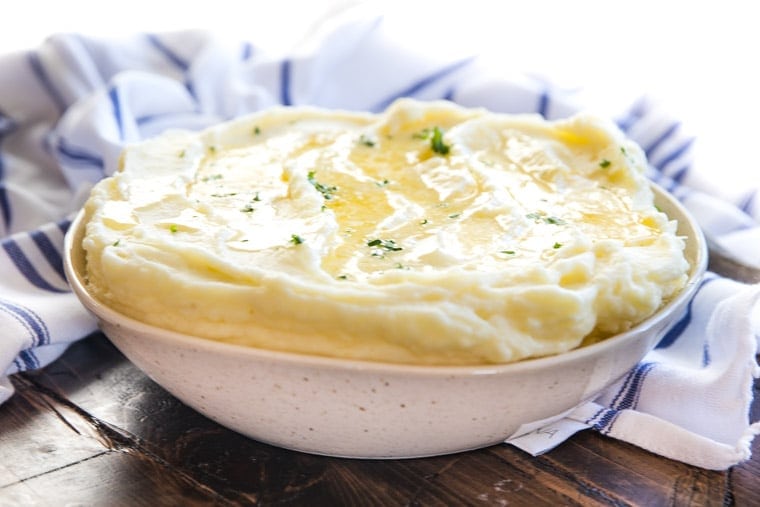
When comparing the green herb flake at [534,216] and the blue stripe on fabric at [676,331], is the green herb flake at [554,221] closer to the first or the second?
the green herb flake at [534,216]

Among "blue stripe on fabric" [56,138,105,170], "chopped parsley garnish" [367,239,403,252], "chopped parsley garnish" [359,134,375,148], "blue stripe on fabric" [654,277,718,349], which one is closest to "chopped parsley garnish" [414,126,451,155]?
"chopped parsley garnish" [359,134,375,148]

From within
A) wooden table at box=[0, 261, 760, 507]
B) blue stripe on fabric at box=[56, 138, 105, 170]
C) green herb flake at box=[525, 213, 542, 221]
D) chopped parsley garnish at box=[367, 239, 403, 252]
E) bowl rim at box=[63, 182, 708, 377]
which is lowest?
wooden table at box=[0, 261, 760, 507]

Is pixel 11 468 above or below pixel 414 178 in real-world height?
below

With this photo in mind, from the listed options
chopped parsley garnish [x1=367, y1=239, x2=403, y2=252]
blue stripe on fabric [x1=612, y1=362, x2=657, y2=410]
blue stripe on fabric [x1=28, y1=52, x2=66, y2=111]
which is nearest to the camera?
chopped parsley garnish [x1=367, y1=239, x2=403, y2=252]

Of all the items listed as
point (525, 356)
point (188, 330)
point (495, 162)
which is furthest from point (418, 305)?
point (495, 162)

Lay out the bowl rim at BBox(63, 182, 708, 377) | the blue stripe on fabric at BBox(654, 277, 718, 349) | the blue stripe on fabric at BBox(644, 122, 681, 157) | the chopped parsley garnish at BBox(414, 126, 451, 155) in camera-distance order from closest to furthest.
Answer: the bowl rim at BBox(63, 182, 708, 377)
the blue stripe on fabric at BBox(654, 277, 718, 349)
the chopped parsley garnish at BBox(414, 126, 451, 155)
the blue stripe on fabric at BBox(644, 122, 681, 157)

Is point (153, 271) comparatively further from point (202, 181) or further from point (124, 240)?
point (202, 181)

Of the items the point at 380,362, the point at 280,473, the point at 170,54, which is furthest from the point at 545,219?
the point at 170,54

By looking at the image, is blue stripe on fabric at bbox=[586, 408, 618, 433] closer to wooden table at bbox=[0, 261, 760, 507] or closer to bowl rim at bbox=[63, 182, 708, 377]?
wooden table at bbox=[0, 261, 760, 507]
